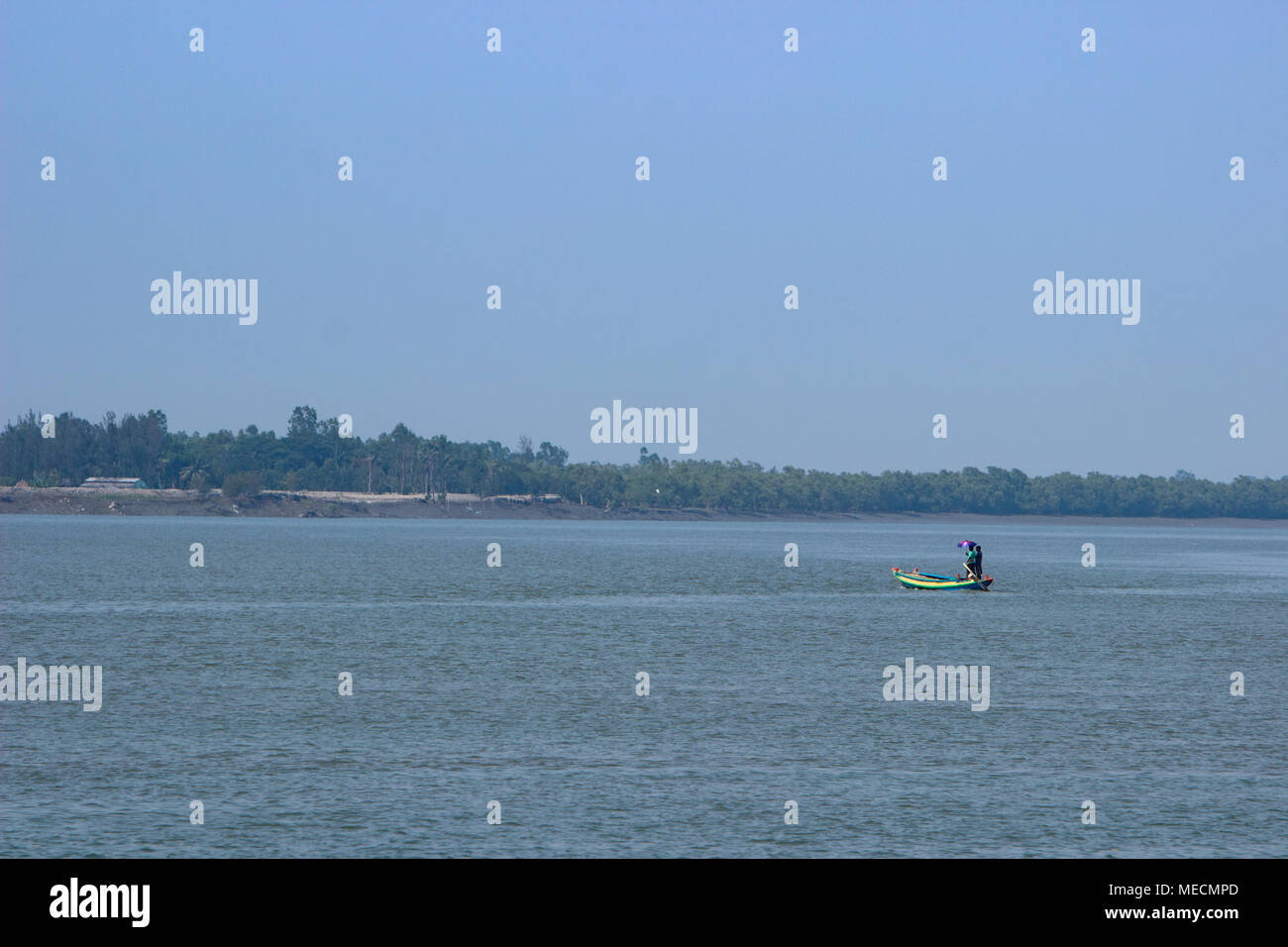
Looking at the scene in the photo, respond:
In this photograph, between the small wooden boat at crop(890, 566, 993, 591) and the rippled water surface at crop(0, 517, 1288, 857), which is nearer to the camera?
the rippled water surface at crop(0, 517, 1288, 857)

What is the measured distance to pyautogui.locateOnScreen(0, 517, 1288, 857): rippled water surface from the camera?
89.5ft

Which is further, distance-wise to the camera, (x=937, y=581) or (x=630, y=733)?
(x=937, y=581)

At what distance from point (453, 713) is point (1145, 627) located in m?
48.8

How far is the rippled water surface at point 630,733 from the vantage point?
27281mm

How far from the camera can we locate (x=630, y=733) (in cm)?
3850

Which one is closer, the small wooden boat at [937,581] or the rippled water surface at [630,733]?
the rippled water surface at [630,733]

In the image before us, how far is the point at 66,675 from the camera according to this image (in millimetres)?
48219
